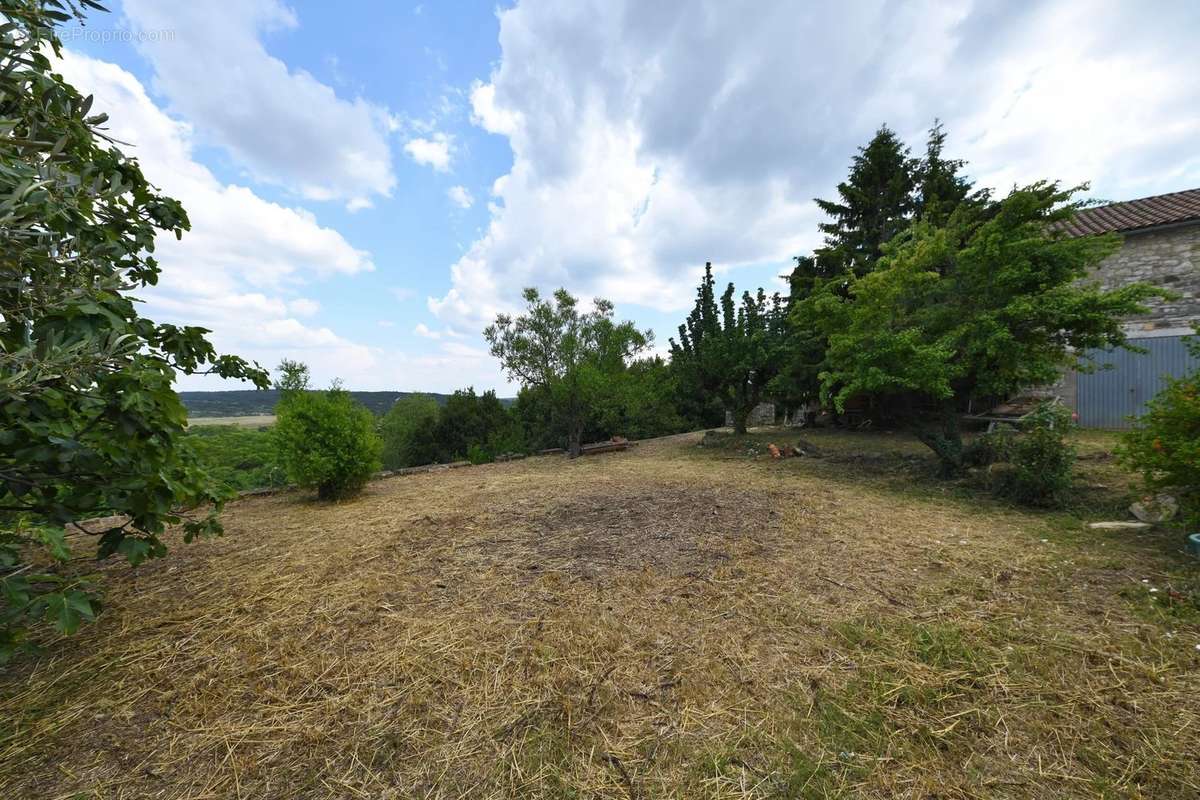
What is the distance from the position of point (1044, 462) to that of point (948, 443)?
166cm

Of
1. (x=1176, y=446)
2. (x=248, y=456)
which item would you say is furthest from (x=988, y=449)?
(x=248, y=456)

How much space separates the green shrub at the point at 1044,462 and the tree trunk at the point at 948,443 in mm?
1322

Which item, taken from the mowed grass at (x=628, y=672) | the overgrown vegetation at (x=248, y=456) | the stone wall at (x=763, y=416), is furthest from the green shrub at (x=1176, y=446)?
the stone wall at (x=763, y=416)

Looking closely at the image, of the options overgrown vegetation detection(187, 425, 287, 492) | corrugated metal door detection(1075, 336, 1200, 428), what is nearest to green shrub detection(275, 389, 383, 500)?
overgrown vegetation detection(187, 425, 287, 492)

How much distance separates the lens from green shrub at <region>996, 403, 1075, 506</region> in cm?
454

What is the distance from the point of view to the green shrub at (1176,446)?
3.22m

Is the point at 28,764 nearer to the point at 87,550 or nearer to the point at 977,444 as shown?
the point at 87,550

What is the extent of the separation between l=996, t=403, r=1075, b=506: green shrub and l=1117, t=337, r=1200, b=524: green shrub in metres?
0.85

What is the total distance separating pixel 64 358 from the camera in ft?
4.09

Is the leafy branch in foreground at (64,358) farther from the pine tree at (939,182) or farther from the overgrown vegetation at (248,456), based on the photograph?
the pine tree at (939,182)

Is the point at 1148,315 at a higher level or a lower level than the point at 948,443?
higher

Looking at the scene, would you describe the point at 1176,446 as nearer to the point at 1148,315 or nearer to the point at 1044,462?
the point at 1044,462

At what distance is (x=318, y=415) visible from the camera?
5477 millimetres

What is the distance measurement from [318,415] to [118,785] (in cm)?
468
